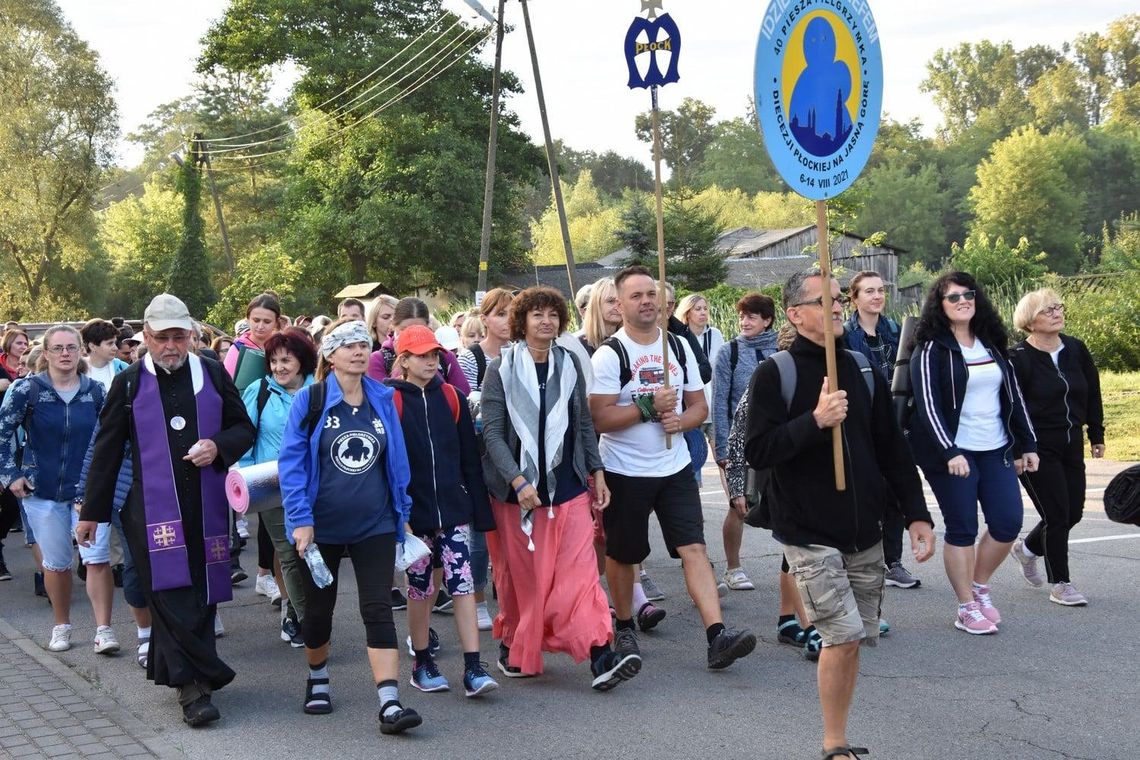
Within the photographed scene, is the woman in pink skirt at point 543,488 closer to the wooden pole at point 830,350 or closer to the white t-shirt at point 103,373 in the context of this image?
the wooden pole at point 830,350

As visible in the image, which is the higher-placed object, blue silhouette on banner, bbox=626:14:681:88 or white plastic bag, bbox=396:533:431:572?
blue silhouette on banner, bbox=626:14:681:88

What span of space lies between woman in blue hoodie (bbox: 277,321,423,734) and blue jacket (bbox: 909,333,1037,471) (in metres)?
3.01

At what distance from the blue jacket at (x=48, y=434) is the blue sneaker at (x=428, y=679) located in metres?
2.96

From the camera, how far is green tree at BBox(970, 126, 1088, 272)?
9212 cm

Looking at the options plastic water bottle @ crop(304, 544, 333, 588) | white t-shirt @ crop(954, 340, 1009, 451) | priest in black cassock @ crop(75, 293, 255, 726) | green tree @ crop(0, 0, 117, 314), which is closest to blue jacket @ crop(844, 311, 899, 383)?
white t-shirt @ crop(954, 340, 1009, 451)

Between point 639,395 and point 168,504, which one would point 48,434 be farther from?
point 639,395

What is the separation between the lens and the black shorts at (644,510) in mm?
6602

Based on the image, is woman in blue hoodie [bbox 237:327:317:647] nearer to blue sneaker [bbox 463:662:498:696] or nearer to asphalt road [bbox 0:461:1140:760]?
asphalt road [bbox 0:461:1140:760]

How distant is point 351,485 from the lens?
5938mm

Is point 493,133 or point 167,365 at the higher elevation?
point 493,133

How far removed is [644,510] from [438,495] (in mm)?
1102

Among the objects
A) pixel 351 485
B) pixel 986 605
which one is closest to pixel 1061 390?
pixel 986 605

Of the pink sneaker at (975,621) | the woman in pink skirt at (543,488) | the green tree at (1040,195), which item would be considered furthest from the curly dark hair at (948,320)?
the green tree at (1040,195)

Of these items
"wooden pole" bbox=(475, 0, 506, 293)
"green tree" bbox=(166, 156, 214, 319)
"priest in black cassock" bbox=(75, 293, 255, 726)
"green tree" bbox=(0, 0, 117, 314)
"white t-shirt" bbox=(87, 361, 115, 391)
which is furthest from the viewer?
"green tree" bbox=(0, 0, 117, 314)
